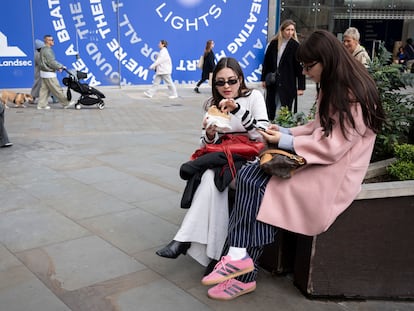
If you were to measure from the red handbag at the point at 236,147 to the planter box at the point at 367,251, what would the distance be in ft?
2.17

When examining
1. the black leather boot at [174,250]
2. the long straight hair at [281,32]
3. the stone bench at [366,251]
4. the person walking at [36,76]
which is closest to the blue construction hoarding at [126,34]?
the person walking at [36,76]

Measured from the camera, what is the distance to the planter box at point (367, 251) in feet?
9.48

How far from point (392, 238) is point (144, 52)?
1339 centimetres

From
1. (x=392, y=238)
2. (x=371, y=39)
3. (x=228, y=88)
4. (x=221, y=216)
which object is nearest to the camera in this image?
(x=392, y=238)

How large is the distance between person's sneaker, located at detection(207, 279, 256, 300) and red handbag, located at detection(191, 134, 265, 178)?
28.8 inches

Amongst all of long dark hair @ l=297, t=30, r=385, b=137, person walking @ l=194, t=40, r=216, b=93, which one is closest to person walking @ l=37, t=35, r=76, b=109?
person walking @ l=194, t=40, r=216, b=93

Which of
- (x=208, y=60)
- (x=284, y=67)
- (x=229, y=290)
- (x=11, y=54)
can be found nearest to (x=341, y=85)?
(x=229, y=290)

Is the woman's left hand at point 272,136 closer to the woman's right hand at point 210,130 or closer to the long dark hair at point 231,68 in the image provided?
the woman's right hand at point 210,130

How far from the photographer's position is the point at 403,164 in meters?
3.40

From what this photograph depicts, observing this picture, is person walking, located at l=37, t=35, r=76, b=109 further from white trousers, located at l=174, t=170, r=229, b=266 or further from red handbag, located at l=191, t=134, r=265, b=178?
white trousers, located at l=174, t=170, r=229, b=266

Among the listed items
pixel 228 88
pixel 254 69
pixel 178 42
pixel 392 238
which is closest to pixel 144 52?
pixel 178 42

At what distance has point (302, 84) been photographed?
690cm

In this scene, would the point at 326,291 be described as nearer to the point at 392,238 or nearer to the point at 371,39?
the point at 392,238

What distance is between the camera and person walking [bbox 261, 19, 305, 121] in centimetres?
660
